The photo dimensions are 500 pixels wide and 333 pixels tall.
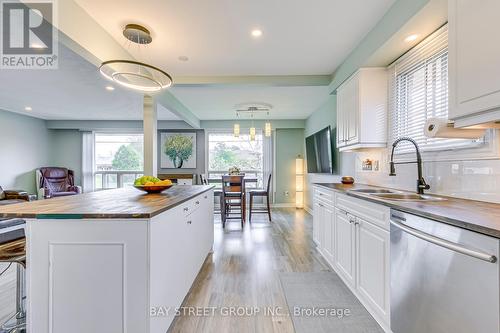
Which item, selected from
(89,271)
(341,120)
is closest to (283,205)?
(341,120)

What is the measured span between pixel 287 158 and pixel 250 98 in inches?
108

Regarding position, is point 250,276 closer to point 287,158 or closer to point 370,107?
point 370,107

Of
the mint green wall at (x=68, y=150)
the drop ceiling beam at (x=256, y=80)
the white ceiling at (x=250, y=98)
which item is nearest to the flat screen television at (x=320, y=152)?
the white ceiling at (x=250, y=98)

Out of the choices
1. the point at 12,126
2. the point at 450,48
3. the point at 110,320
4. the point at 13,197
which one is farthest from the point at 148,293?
the point at 12,126

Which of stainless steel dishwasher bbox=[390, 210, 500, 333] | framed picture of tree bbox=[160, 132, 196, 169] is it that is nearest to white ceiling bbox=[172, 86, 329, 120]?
framed picture of tree bbox=[160, 132, 196, 169]

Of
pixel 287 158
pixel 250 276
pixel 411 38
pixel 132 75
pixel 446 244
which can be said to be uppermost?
pixel 411 38

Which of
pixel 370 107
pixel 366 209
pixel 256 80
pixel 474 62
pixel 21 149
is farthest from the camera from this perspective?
pixel 21 149

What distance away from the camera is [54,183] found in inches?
243

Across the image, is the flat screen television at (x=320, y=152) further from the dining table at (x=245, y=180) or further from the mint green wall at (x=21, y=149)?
the mint green wall at (x=21, y=149)

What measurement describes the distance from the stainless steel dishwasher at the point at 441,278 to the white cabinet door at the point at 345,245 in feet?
1.97

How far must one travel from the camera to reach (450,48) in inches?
56.1

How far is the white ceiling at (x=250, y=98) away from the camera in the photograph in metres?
4.21

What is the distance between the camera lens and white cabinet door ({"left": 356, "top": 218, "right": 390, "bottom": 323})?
159 cm

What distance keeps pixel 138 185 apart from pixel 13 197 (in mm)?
4513
